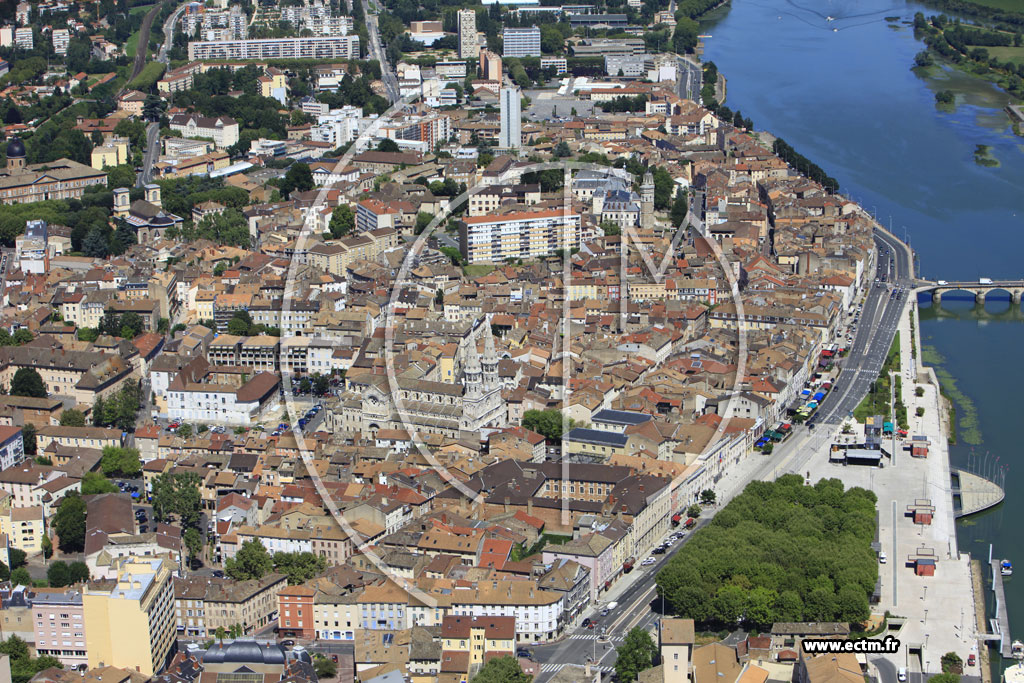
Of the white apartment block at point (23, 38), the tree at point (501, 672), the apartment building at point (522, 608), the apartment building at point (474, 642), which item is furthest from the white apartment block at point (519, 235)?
the white apartment block at point (23, 38)

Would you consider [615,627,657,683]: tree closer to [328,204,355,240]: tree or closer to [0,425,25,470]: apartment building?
[0,425,25,470]: apartment building

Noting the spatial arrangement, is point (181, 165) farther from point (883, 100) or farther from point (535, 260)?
point (883, 100)

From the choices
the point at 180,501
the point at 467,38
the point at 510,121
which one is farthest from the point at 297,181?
the point at 467,38

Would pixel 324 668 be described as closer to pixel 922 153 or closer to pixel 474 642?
pixel 474 642

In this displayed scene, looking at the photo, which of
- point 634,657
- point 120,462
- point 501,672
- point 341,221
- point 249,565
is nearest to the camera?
point 501,672

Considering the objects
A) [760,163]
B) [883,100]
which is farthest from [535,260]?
[883,100]

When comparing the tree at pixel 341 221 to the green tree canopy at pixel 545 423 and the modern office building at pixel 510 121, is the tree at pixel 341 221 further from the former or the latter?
the green tree canopy at pixel 545 423
